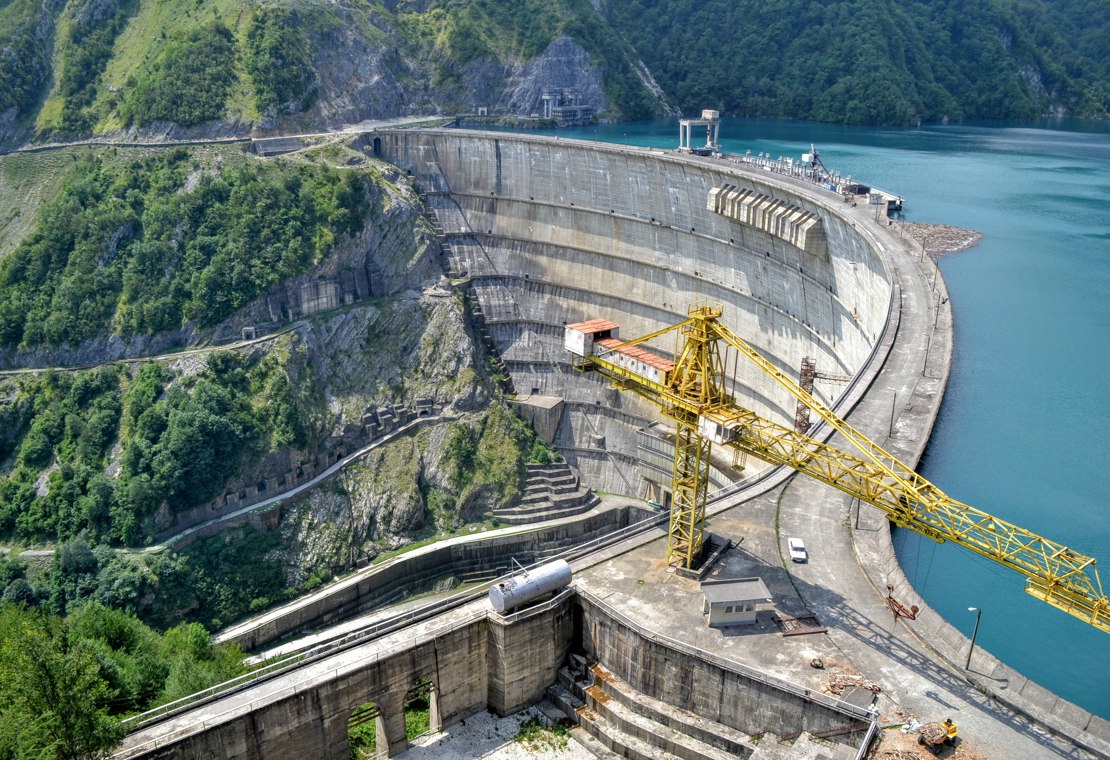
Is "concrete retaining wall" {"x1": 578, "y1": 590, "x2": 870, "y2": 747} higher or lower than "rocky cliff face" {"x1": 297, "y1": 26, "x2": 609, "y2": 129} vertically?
lower

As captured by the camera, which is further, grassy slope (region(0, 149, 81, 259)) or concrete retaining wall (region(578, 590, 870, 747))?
grassy slope (region(0, 149, 81, 259))

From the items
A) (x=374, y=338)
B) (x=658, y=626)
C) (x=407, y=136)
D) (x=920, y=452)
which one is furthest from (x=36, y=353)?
(x=920, y=452)

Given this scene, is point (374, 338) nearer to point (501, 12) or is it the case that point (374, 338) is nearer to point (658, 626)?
point (658, 626)

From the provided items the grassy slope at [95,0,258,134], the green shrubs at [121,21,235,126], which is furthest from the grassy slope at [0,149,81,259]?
the green shrubs at [121,21,235,126]

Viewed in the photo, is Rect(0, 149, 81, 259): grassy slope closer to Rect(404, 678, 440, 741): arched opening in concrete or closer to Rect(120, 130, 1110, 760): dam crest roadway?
Rect(120, 130, 1110, 760): dam crest roadway

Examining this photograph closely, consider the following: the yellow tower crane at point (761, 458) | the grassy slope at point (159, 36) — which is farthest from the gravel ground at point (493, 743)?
the grassy slope at point (159, 36)

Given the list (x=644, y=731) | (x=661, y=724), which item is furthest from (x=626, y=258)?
(x=644, y=731)
